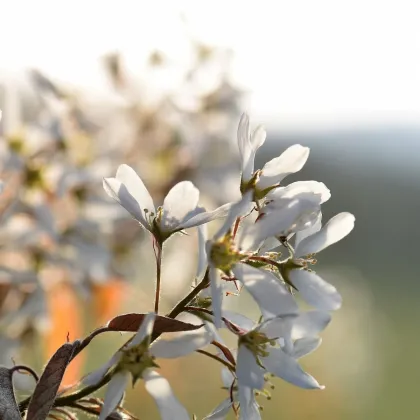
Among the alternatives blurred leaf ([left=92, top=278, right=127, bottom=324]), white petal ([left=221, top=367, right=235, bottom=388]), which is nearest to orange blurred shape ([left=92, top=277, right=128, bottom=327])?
blurred leaf ([left=92, top=278, right=127, bottom=324])

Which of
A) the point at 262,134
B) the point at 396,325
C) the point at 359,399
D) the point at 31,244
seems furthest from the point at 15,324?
the point at 396,325

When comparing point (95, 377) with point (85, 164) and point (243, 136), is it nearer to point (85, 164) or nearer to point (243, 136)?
point (243, 136)

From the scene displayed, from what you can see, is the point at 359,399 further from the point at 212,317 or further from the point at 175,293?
the point at 212,317

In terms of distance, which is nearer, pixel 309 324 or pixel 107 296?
pixel 309 324

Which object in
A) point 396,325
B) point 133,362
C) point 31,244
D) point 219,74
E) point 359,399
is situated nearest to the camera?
point 133,362

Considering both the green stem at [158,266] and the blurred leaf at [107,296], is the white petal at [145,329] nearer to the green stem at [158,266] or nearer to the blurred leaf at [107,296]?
the green stem at [158,266]

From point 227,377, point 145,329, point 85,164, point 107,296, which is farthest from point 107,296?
point 145,329
